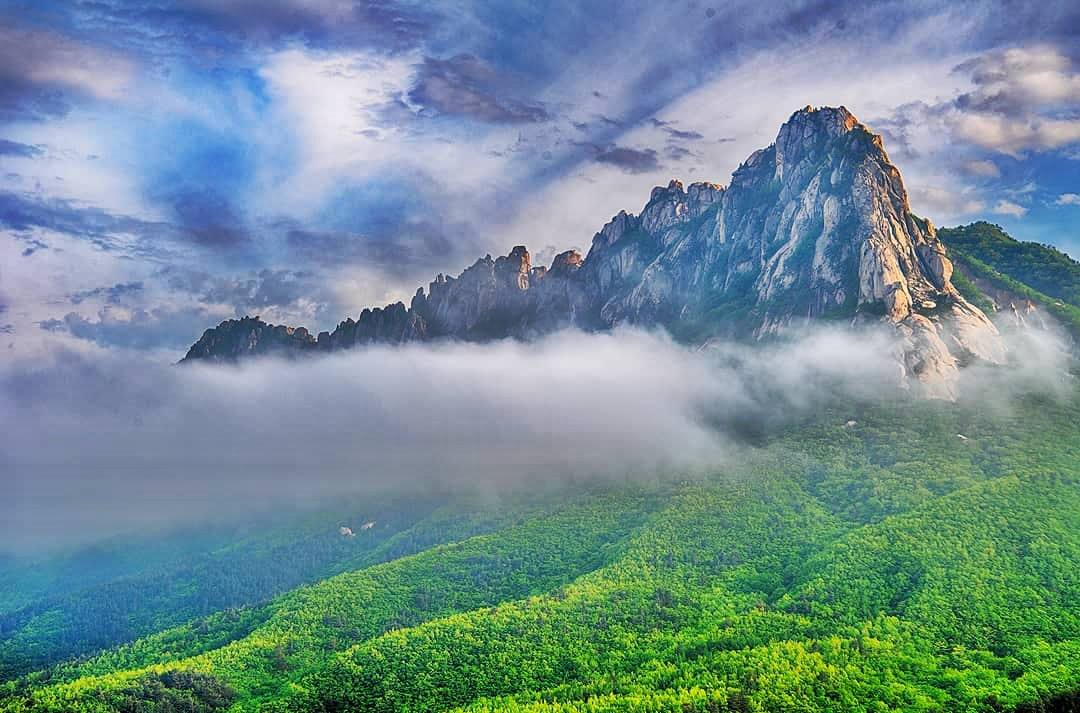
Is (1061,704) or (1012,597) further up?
(1012,597)

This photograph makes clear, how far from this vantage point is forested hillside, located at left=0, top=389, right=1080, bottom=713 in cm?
10194

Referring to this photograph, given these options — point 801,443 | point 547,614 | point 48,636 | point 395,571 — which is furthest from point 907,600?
point 48,636

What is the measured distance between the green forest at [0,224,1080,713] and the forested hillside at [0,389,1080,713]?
401 millimetres

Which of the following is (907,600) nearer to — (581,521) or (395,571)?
(581,521)

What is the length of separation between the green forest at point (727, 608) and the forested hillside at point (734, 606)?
1.32 ft

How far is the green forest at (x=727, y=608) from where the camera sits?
102 meters

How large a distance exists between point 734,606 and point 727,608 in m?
1.49

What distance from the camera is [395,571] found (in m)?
168

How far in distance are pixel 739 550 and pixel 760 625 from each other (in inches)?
1260

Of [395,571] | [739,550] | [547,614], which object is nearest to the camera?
[547,614]

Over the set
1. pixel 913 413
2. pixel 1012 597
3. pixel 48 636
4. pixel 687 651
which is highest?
pixel 913 413

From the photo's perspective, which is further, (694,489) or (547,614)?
(694,489)

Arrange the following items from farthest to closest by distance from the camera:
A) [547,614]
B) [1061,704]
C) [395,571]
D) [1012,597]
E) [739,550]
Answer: [395,571] < [739,550] < [547,614] < [1012,597] < [1061,704]

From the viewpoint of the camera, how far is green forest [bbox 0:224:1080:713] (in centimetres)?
10194
